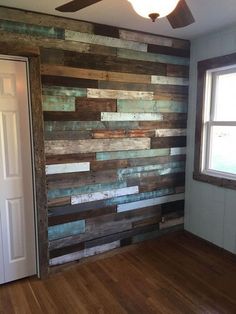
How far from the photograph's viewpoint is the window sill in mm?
2922

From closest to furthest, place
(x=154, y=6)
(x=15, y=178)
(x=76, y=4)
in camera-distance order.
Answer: (x=154, y=6), (x=76, y=4), (x=15, y=178)

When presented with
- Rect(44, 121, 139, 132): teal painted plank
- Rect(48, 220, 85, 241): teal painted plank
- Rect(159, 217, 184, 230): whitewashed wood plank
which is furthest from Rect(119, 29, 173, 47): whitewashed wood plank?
Rect(159, 217, 184, 230): whitewashed wood plank

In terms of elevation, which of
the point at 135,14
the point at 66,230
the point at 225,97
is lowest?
the point at 66,230

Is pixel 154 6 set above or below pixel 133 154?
above

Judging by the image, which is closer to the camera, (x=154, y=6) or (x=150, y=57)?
(x=154, y=6)

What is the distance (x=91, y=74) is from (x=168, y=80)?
3.35ft

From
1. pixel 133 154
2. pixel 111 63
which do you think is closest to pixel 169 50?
pixel 111 63

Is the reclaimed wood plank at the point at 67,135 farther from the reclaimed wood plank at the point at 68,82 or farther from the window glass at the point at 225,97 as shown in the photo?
the window glass at the point at 225,97

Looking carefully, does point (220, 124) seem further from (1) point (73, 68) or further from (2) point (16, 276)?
→ (2) point (16, 276)

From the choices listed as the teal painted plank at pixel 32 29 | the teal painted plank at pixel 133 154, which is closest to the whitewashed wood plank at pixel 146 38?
the teal painted plank at pixel 32 29

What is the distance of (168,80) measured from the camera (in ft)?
10.6

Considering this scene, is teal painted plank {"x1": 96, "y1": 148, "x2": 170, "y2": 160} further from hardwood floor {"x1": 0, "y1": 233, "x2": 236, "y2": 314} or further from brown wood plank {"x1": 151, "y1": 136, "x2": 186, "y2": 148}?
hardwood floor {"x1": 0, "y1": 233, "x2": 236, "y2": 314}

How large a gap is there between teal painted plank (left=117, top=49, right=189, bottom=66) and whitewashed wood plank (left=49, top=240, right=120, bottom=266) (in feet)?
6.87

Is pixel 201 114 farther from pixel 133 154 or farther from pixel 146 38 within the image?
pixel 146 38
